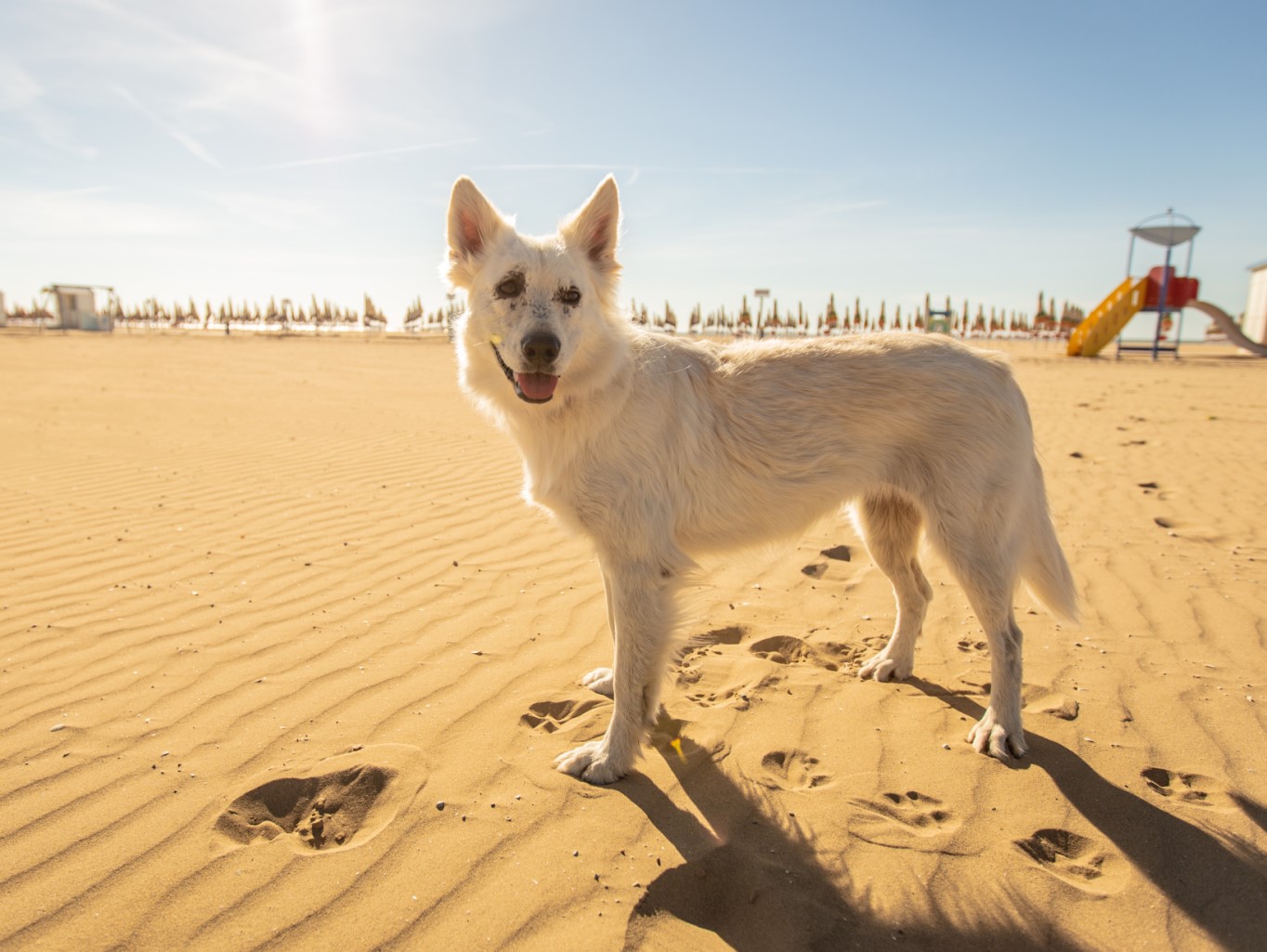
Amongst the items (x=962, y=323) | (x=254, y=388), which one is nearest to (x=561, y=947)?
(x=254, y=388)

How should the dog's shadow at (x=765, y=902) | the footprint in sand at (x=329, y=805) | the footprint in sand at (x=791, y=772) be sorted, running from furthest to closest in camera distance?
the footprint in sand at (x=791, y=772) → the footprint in sand at (x=329, y=805) → the dog's shadow at (x=765, y=902)

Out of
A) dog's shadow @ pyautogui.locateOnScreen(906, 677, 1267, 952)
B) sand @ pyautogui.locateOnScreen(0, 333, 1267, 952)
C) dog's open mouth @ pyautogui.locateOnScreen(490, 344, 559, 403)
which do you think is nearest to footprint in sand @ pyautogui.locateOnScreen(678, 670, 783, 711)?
sand @ pyautogui.locateOnScreen(0, 333, 1267, 952)

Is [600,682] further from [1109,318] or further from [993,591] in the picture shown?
[1109,318]

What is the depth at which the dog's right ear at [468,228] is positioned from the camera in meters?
3.30

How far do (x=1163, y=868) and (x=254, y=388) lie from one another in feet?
54.8

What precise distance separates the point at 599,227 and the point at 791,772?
275cm

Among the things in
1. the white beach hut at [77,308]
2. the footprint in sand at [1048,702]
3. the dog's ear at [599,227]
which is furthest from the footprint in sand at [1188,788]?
the white beach hut at [77,308]

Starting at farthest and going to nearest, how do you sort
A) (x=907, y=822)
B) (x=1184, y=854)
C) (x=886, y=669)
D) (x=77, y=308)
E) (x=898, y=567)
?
(x=77, y=308)
(x=898, y=567)
(x=886, y=669)
(x=907, y=822)
(x=1184, y=854)

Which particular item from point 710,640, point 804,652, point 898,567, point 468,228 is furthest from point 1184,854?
point 468,228

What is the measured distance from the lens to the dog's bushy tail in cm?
334

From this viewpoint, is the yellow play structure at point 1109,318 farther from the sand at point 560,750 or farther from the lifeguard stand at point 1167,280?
the sand at point 560,750

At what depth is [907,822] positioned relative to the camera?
8.41 ft

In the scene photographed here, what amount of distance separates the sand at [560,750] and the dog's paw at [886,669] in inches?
4.6

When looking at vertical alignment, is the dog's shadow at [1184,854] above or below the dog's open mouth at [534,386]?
below
